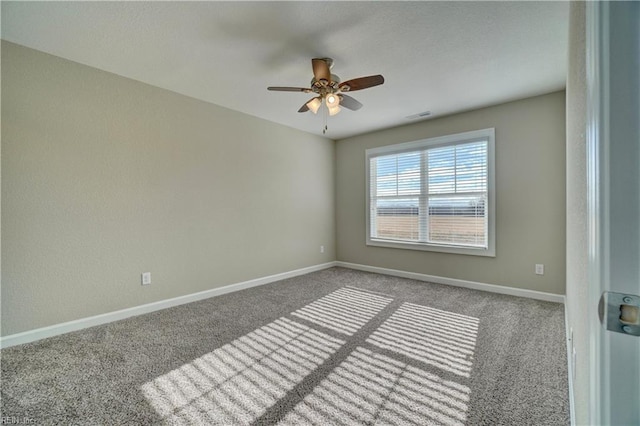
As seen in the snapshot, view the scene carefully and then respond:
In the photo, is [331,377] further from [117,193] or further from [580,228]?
[117,193]

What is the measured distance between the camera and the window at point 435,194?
376 cm

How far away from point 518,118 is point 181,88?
4147 mm

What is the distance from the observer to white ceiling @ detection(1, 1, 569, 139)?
1.94m

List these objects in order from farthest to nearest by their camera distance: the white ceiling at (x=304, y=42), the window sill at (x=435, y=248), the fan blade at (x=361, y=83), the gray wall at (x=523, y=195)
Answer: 1. the window sill at (x=435, y=248)
2. the gray wall at (x=523, y=195)
3. the fan blade at (x=361, y=83)
4. the white ceiling at (x=304, y=42)

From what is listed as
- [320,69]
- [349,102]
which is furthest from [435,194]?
[320,69]

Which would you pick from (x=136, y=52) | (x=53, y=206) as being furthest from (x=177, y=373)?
(x=136, y=52)

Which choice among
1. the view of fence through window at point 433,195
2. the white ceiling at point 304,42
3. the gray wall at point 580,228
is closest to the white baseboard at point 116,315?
the view of fence through window at point 433,195

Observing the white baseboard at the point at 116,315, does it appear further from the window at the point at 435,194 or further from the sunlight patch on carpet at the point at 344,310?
the window at the point at 435,194

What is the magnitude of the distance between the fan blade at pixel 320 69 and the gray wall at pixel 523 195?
7.95 feet

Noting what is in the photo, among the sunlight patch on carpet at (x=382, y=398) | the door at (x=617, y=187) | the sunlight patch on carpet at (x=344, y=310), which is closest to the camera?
the door at (x=617, y=187)

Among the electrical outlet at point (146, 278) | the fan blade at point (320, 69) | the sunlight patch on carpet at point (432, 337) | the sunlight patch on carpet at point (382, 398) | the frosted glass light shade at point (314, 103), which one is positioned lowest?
the sunlight patch on carpet at point (382, 398)

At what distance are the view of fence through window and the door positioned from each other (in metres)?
3.70

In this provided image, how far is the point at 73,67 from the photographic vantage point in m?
2.55

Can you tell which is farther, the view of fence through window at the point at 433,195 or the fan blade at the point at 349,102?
the view of fence through window at the point at 433,195
